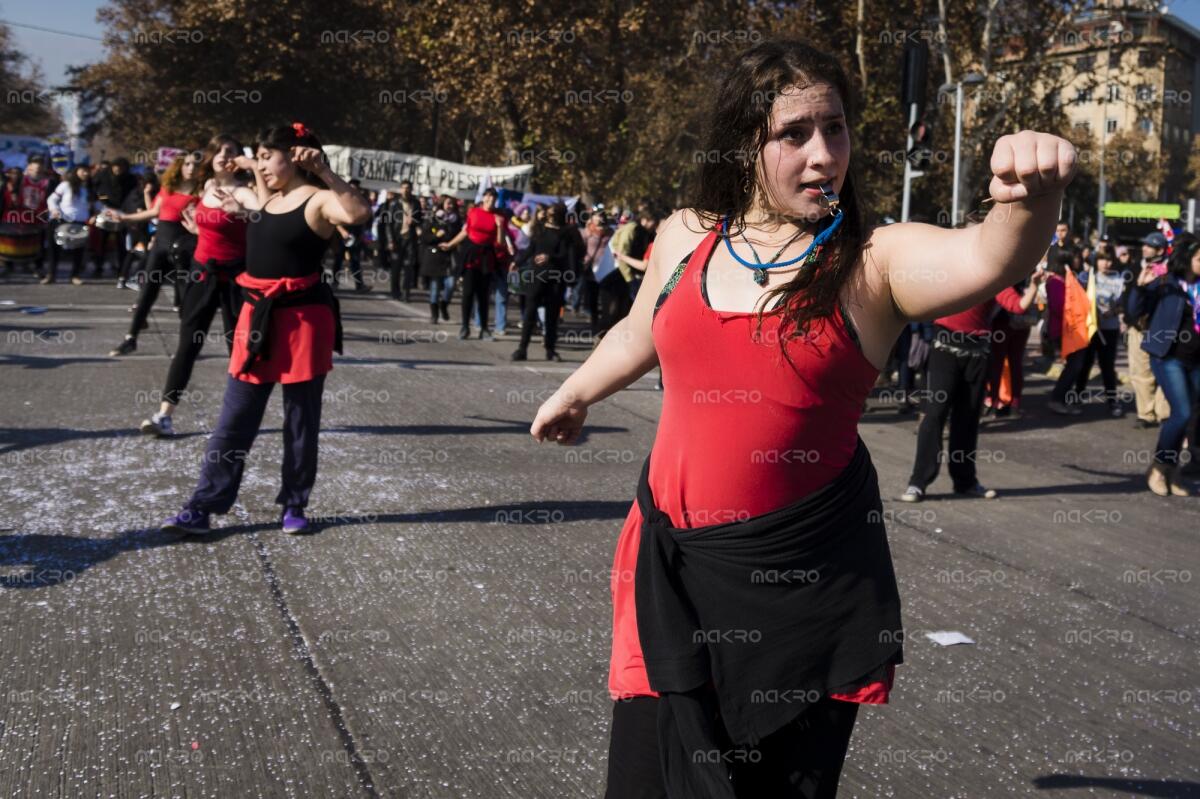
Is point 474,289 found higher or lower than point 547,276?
lower

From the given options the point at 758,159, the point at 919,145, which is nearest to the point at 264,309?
the point at 758,159

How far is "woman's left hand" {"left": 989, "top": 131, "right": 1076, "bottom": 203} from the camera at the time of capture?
158 centimetres

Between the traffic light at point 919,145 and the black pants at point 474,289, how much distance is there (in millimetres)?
5596

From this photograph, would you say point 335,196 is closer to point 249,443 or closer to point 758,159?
point 249,443

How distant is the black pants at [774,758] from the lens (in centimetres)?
200

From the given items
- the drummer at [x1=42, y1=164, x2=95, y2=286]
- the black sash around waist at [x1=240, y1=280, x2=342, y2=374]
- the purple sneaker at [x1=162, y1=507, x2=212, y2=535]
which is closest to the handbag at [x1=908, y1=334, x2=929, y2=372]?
the black sash around waist at [x1=240, y1=280, x2=342, y2=374]

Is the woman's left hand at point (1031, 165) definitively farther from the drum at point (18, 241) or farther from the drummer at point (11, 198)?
Answer: the drummer at point (11, 198)

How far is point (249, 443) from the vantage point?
5559 millimetres

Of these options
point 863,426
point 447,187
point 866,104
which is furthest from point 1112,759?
point 447,187

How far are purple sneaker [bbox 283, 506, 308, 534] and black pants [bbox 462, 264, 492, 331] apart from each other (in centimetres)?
939

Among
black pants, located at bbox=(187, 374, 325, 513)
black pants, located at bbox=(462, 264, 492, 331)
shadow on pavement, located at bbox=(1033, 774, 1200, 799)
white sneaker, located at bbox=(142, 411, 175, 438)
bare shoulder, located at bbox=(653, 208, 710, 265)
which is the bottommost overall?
shadow on pavement, located at bbox=(1033, 774, 1200, 799)

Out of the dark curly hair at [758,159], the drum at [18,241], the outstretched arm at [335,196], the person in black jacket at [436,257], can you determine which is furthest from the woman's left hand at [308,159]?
the drum at [18,241]

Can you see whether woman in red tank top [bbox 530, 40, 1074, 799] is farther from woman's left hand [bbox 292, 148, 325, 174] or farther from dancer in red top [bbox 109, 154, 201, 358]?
dancer in red top [bbox 109, 154, 201, 358]

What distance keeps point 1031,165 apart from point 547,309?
1239 cm
